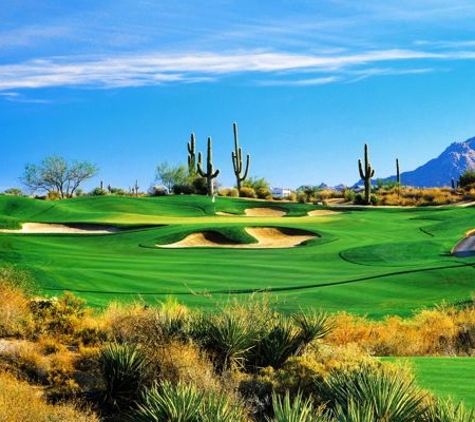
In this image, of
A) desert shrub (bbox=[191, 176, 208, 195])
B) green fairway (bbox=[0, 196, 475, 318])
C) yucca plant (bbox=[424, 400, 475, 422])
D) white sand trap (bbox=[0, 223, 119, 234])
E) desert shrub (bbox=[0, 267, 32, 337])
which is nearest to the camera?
yucca plant (bbox=[424, 400, 475, 422])

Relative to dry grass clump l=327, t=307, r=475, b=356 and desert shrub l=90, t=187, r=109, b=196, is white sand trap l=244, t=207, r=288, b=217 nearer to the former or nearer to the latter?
desert shrub l=90, t=187, r=109, b=196

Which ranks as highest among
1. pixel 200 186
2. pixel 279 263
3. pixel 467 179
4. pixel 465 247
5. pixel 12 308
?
pixel 200 186

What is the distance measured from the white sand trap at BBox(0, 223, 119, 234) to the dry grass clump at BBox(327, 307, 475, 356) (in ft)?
106

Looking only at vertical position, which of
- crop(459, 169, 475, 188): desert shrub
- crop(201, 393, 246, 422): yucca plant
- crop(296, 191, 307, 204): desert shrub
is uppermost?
crop(459, 169, 475, 188): desert shrub

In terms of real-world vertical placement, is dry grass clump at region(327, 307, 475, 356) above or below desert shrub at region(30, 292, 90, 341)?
below

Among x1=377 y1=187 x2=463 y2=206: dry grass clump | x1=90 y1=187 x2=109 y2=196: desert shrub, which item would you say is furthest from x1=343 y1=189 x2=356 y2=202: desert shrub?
x1=90 y1=187 x2=109 y2=196: desert shrub

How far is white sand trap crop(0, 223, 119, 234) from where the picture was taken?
1854 inches

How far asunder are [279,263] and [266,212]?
30.1 meters

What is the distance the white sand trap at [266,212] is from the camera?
60469 millimetres

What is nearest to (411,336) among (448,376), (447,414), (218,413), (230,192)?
(448,376)

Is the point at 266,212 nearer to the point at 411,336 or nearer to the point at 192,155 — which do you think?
the point at 192,155

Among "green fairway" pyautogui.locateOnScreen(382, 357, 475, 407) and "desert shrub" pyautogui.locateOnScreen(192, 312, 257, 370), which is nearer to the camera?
"green fairway" pyautogui.locateOnScreen(382, 357, 475, 407)

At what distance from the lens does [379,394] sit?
8617 millimetres

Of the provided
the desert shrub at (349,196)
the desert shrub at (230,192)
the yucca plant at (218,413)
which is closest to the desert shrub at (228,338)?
the yucca plant at (218,413)
